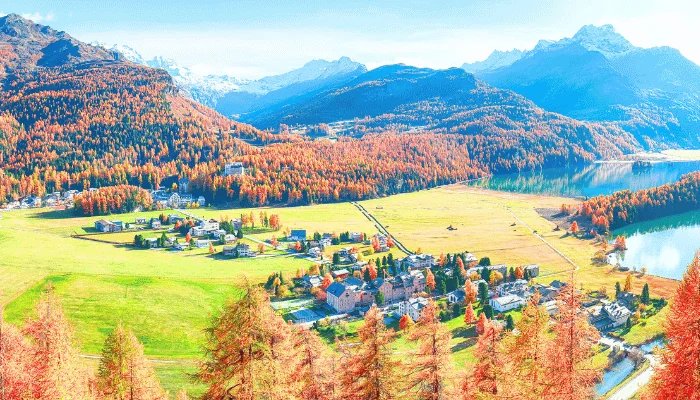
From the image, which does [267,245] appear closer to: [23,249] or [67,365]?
[23,249]

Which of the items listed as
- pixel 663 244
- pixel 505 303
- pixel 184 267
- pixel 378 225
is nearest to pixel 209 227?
pixel 184 267

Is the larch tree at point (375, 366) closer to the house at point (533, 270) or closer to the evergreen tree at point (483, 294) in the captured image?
the evergreen tree at point (483, 294)

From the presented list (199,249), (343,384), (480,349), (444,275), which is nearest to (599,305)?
(444,275)

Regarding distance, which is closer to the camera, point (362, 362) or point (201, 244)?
point (362, 362)

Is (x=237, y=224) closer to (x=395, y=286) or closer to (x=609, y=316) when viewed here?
(x=395, y=286)

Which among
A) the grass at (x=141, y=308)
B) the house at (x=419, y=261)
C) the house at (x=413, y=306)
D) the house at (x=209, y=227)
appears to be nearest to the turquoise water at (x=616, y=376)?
the house at (x=413, y=306)

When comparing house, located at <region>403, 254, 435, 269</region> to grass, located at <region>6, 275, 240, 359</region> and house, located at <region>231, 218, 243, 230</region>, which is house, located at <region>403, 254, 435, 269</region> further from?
house, located at <region>231, 218, 243, 230</region>
